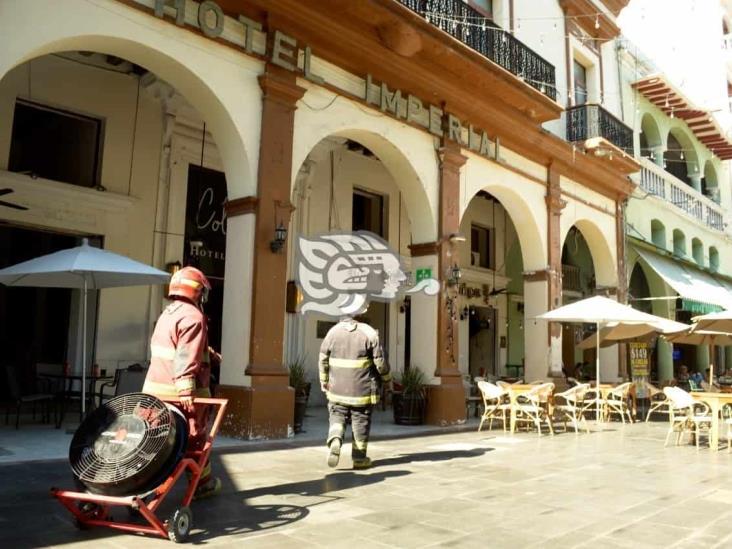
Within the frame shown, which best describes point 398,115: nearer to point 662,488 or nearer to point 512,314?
point 662,488

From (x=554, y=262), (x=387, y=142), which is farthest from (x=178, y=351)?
(x=554, y=262)

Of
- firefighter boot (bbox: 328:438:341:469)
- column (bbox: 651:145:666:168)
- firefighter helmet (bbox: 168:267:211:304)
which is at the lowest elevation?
firefighter boot (bbox: 328:438:341:469)

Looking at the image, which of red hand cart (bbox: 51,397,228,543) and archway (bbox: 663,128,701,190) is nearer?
red hand cart (bbox: 51,397,228,543)

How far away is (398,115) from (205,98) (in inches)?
135

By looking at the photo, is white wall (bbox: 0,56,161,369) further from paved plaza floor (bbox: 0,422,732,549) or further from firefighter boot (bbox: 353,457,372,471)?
firefighter boot (bbox: 353,457,372,471)

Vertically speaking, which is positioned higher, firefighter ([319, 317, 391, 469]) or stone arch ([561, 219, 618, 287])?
stone arch ([561, 219, 618, 287])

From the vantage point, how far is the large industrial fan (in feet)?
12.7

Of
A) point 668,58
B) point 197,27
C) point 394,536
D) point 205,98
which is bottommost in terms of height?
point 394,536

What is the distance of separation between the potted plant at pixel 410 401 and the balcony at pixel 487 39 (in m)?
5.83

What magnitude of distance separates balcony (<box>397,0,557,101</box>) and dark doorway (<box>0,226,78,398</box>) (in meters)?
6.66

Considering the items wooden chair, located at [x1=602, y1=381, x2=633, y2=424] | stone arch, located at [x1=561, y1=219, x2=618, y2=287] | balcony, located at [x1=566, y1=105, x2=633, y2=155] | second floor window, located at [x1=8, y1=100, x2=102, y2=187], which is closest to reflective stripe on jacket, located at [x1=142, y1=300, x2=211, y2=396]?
second floor window, located at [x1=8, y1=100, x2=102, y2=187]

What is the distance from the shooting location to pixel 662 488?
20.2 ft

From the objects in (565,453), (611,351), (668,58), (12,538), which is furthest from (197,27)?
(668,58)

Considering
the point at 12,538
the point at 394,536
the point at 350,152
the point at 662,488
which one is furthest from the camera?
the point at 350,152
